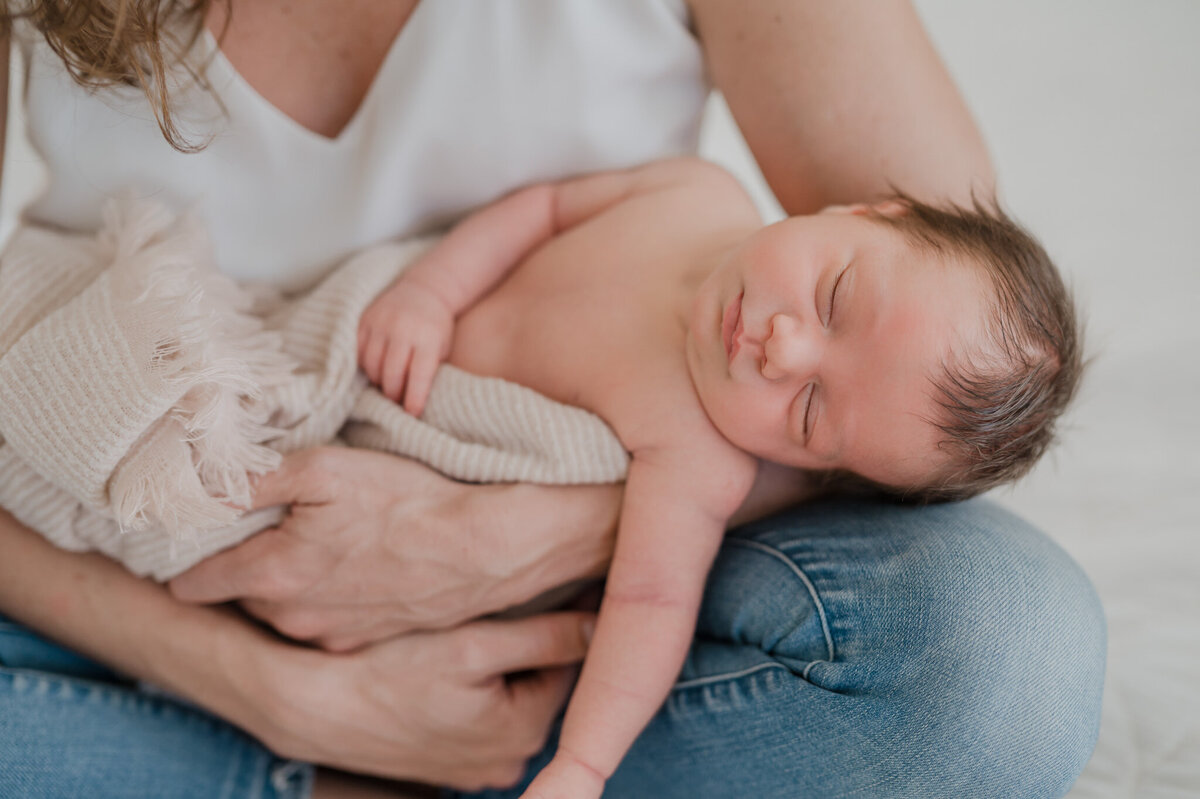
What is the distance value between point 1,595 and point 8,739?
0.16 meters

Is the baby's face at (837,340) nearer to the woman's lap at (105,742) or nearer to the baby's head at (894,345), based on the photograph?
the baby's head at (894,345)

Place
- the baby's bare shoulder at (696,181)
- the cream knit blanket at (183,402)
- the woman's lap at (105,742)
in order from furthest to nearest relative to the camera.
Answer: the baby's bare shoulder at (696,181)
the woman's lap at (105,742)
the cream knit blanket at (183,402)

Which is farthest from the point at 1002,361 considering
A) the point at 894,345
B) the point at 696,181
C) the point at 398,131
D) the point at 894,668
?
the point at 398,131

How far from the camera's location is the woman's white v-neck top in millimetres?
888

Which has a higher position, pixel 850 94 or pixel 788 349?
pixel 850 94

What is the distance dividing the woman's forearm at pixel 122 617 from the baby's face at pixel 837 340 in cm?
61

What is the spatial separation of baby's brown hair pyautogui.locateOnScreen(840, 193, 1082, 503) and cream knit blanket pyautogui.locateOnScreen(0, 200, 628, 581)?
0.35 meters

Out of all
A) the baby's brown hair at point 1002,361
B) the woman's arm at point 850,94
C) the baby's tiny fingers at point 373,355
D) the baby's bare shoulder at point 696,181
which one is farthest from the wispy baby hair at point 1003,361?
the baby's tiny fingers at point 373,355

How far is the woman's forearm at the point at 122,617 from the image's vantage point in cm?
90

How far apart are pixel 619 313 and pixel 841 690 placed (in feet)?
1.51

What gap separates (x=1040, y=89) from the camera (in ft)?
5.41

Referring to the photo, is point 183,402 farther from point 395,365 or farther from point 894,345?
point 894,345

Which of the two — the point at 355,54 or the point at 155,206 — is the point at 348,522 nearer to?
the point at 155,206

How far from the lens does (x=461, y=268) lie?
974 millimetres
